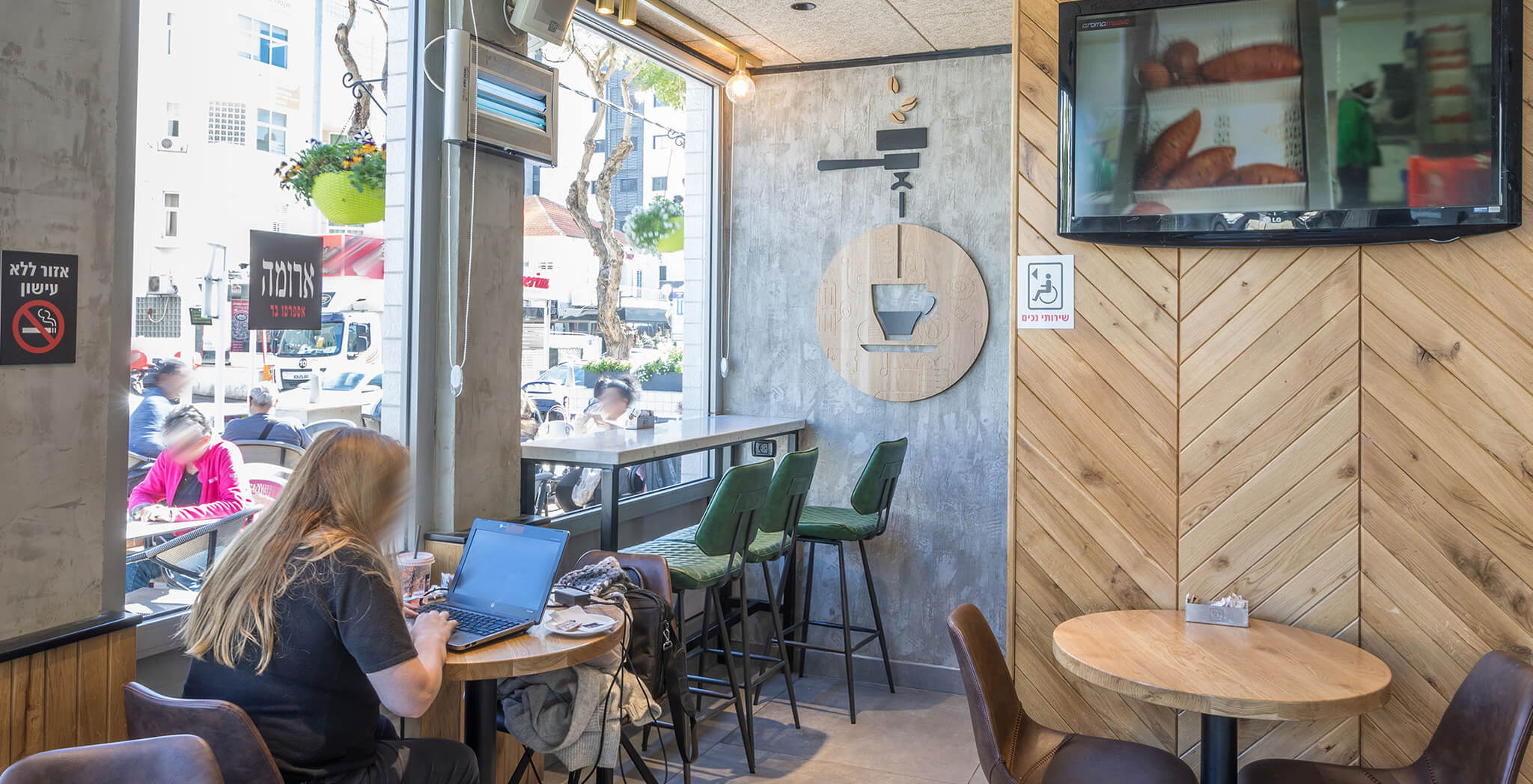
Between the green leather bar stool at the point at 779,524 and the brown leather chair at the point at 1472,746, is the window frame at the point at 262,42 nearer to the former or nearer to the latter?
the green leather bar stool at the point at 779,524

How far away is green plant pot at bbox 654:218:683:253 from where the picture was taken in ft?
15.1

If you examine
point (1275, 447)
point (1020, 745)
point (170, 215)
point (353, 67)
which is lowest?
point (1020, 745)

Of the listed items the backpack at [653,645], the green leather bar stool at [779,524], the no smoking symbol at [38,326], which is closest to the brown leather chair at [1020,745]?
the backpack at [653,645]

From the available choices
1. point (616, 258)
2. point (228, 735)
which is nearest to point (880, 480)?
point (616, 258)

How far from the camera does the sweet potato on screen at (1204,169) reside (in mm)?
2529

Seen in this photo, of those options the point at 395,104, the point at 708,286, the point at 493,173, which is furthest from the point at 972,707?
the point at 708,286

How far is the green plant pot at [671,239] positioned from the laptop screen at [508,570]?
7.67 feet

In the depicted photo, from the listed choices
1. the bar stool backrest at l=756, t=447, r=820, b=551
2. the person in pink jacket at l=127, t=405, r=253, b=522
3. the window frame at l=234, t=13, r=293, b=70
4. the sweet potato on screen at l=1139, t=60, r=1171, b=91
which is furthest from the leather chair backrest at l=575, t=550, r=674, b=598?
the sweet potato on screen at l=1139, t=60, r=1171, b=91

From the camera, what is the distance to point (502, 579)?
2408 mm

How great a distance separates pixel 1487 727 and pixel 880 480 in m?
2.39

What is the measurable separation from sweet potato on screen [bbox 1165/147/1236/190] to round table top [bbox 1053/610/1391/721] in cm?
109

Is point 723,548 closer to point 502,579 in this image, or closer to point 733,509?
point 733,509

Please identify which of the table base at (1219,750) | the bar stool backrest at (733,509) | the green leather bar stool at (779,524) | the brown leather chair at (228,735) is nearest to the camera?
the brown leather chair at (228,735)

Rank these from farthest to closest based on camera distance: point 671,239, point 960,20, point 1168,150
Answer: point 671,239 < point 960,20 < point 1168,150
